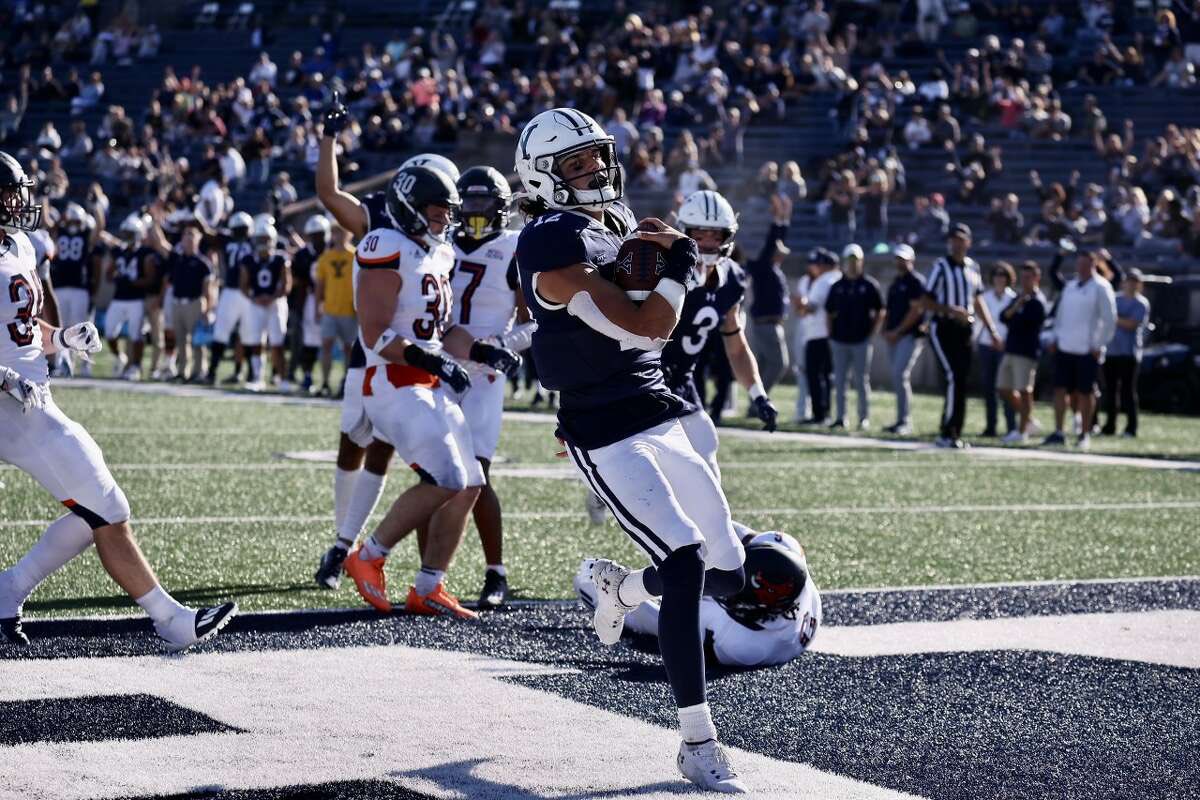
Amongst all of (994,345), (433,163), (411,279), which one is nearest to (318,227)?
(994,345)

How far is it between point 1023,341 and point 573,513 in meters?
7.74

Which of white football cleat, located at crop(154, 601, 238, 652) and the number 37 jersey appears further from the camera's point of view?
the number 37 jersey

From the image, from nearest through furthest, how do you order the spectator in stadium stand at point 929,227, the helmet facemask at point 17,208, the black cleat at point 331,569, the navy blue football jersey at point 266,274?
the helmet facemask at point 17,208 < the black cleat at point 331,569 < the navy blue football jersey at point 266,274 < the spectator in stadium stand at point 929,227

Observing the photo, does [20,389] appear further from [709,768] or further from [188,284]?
[188,284]

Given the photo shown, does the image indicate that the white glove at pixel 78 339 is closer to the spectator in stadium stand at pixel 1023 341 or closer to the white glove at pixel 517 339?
the white glove at pixel 517 339

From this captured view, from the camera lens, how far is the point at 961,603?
8250mm

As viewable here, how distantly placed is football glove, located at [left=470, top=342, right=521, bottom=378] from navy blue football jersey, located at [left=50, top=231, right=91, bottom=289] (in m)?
15.0

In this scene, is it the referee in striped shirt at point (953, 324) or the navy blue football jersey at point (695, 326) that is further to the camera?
the referee in striped shirt at point (953, 324)

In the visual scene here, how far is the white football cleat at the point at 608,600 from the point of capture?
555 cm

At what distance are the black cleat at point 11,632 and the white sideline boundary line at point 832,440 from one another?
779 centimetres

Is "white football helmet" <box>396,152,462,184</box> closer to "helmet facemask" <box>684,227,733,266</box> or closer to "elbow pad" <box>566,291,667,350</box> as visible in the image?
"helmet facemask" <box>684,227,733,266</box>

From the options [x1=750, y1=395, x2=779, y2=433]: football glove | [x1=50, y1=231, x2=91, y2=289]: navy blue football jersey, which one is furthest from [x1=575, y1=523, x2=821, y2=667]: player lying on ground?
[x1=50, y1=231, x2=91, y2=289]: navy blue football jersey

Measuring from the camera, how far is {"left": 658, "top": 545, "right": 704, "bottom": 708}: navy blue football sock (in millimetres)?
4996

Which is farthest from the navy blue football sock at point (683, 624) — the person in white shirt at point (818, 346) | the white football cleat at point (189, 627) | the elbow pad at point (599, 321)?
the person in white shirt at point (818, 346)
